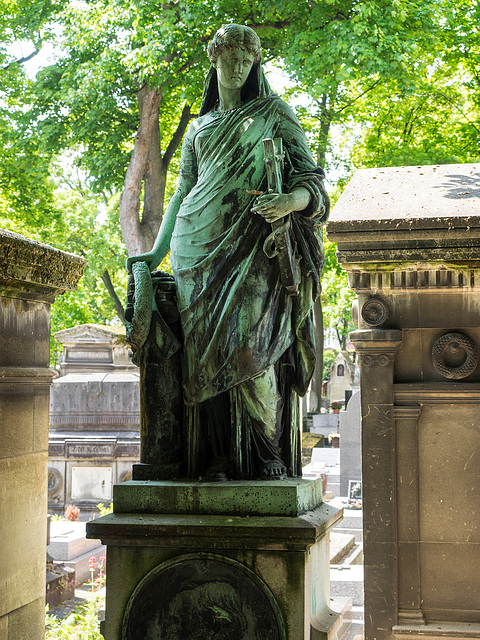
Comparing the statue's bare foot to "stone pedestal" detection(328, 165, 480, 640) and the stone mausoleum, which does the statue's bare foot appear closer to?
"stone pedestal" detection(328, 165, 480, 640)

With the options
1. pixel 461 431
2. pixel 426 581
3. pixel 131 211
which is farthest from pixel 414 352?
pixel 131 211

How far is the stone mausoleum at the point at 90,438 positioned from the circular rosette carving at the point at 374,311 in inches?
313

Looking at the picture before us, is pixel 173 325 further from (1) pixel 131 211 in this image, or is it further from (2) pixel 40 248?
(1) pixel 131 211

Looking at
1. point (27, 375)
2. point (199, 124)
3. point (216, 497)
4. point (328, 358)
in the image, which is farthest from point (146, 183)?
point (328, 358)

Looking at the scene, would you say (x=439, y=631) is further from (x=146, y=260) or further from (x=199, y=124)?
(x=199, y=124)

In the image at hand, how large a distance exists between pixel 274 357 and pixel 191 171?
3.67ft

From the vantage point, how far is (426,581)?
482 cm

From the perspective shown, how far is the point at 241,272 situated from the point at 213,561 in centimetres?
128

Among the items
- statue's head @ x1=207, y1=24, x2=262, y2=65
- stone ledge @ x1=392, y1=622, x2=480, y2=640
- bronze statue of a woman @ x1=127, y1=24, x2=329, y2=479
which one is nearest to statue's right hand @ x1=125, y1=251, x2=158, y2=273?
bronze statue of a woman @ x1=127, y1=24, x2=329, y2=479

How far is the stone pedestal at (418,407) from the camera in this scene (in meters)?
4.78

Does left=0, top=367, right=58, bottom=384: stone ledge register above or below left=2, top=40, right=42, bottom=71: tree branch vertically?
below

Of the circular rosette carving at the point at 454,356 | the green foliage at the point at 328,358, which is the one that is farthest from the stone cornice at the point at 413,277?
the green foliage at the point at 328,358

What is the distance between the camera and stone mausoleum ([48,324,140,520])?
41.6ft

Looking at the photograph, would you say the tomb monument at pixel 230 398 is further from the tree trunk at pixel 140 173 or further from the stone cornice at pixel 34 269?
the tree trunk at pixel 140 173
